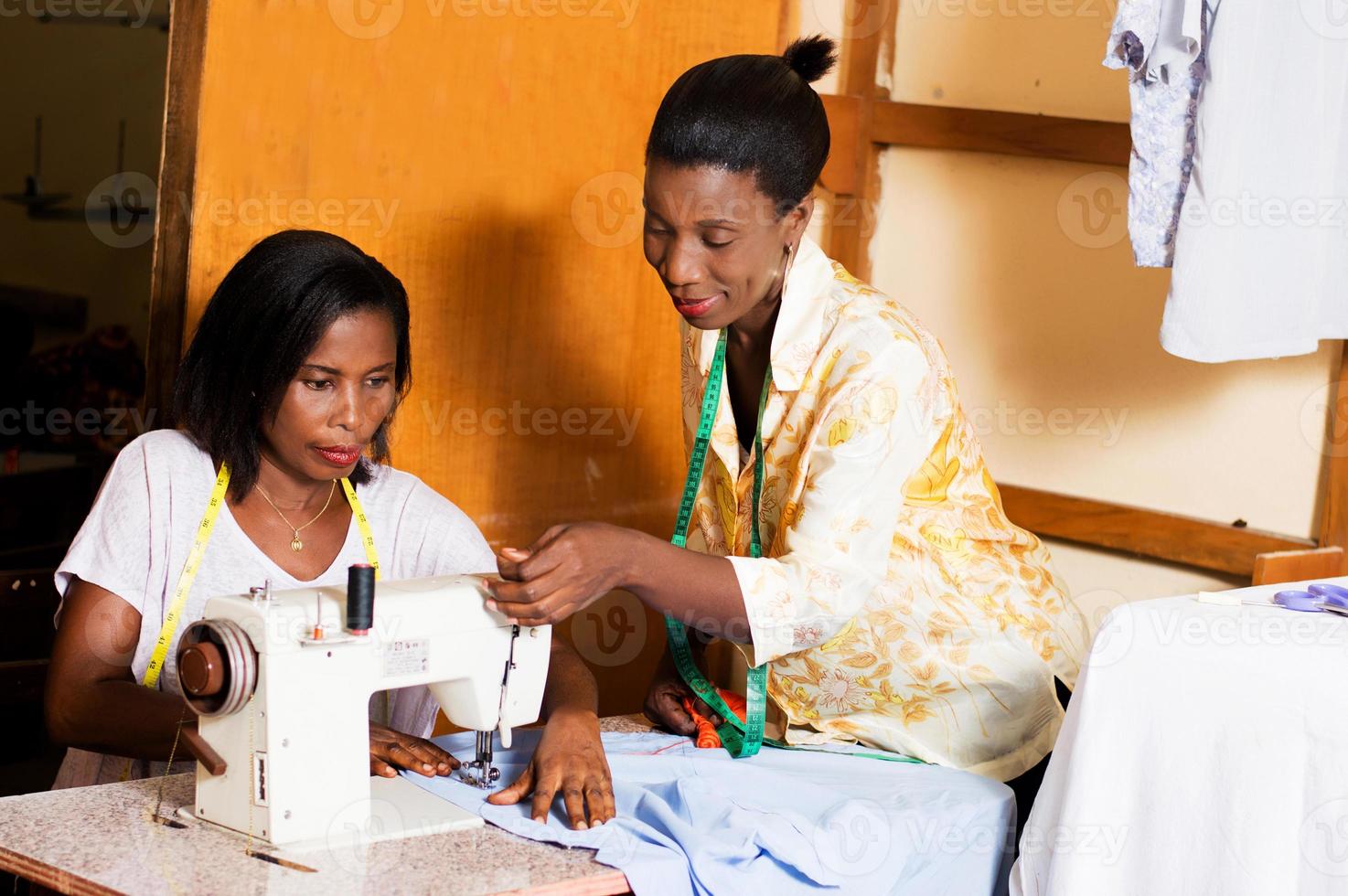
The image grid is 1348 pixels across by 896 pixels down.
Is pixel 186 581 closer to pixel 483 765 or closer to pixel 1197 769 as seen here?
pixel 483 765

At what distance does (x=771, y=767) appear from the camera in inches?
80.0

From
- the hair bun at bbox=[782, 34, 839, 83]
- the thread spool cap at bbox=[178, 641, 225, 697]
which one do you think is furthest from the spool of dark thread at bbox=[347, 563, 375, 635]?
the hair bun at bbox=[782, 34, 839, 83]

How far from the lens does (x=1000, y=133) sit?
3.15m

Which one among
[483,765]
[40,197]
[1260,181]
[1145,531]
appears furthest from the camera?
[40,197]

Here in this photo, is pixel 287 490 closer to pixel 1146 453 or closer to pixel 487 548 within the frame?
pixel 487 548

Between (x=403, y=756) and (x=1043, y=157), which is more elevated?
(x=1043, y=157)

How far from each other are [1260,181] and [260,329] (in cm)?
159

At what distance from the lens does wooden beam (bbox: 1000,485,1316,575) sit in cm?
286

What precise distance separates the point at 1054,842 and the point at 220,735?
3.32 ft

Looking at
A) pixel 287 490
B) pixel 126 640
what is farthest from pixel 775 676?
pixel 126 640

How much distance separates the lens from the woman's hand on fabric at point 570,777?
1.75 m

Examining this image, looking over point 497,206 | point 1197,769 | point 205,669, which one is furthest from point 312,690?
point 497,206

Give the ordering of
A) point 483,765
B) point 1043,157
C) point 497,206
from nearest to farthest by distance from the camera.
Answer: point 483,765
point 497,206
point 1043,157

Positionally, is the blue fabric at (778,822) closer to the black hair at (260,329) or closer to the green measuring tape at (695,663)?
the green measuring tape at (695,663)
